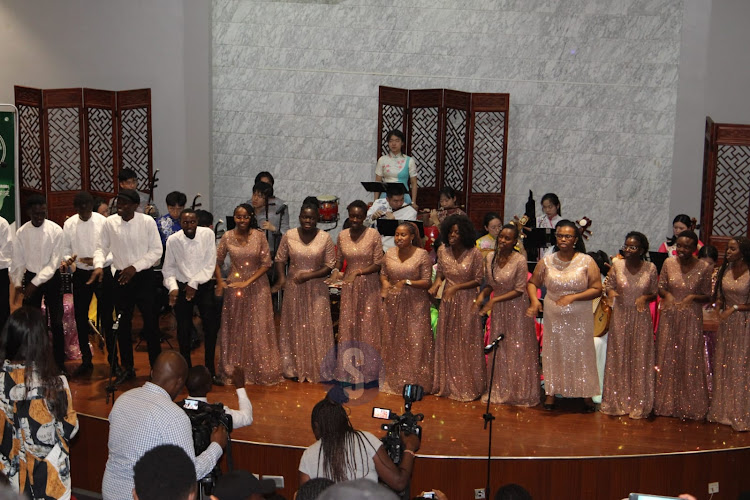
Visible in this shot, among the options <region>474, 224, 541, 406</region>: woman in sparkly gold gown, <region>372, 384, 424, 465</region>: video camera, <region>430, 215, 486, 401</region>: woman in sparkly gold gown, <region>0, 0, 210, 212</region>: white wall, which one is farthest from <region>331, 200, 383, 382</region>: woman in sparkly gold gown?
<region>0, 0, 210, 212</region>: white wall

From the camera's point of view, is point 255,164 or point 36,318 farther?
point 255,164

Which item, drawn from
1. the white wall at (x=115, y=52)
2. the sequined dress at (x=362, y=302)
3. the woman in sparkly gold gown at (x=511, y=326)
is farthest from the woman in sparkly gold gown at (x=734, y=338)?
the white wall at (x=115, y=52)

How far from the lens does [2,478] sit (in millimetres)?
3031

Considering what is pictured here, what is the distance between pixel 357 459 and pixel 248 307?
348 centimetres

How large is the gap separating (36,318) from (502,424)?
362 centimetres

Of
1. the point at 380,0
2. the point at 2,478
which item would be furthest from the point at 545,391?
the point at 380,0

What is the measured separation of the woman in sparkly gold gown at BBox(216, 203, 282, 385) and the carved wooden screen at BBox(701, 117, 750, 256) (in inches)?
195

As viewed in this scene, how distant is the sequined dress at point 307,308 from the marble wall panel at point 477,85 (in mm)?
3915

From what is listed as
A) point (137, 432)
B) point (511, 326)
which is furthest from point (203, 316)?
point (137, 432)

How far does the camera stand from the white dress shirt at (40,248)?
742 cm

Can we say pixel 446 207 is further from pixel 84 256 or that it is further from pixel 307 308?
pixel 84 256

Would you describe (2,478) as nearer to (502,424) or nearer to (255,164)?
(502,424)

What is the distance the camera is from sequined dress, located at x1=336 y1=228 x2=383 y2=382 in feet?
24.7

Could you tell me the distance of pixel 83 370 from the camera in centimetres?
779
